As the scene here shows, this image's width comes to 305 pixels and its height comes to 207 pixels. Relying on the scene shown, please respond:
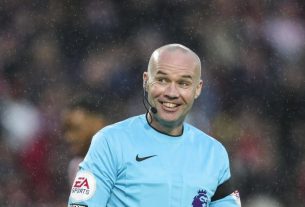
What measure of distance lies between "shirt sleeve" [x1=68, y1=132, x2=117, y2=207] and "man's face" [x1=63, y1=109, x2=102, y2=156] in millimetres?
2432

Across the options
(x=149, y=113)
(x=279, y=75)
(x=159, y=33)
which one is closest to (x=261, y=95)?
(x=279, y=75)

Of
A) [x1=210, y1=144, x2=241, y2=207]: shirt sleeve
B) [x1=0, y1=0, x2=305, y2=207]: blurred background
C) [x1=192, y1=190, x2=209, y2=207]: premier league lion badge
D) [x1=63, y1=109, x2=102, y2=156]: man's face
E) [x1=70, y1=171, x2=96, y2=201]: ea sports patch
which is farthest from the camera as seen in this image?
[x1=0, y1=0, x2=305, y2=207]: blurred background

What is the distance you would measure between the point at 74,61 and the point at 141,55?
49cm

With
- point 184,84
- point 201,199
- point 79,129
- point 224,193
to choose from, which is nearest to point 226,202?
point 224,193

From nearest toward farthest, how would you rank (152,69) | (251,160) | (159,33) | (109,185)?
(109,185)
(152,69)
(251,160)
(159,33)

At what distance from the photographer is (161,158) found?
96.9 inches

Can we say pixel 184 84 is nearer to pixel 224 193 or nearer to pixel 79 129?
pixel 224 193

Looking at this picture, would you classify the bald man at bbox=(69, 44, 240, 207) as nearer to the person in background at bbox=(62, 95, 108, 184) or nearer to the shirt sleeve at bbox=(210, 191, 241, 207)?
the shirt sleeve at bbox=(210, 191, 241, 207)

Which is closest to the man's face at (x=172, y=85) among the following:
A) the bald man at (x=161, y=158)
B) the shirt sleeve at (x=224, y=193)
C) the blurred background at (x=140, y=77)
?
the bald man at (x=161, y=158)

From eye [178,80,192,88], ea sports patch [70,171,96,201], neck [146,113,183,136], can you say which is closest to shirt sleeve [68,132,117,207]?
ea sports patch [70,171,96,201]

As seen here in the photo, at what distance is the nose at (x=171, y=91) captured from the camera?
2465 mm

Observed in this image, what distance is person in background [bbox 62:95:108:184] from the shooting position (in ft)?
15.8

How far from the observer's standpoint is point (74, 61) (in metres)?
5.15

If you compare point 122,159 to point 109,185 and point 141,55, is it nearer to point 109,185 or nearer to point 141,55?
point 109,185
